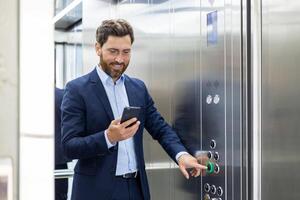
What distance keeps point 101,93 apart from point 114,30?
13.5 inches

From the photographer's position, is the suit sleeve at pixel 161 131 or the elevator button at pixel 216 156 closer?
the elevator button at pixel 216 156

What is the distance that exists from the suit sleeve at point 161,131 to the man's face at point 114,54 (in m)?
0.18

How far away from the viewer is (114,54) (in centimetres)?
195

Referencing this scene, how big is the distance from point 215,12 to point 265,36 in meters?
0.22

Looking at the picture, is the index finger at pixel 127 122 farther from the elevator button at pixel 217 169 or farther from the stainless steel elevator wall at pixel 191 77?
the elevator button at pixel 217 169

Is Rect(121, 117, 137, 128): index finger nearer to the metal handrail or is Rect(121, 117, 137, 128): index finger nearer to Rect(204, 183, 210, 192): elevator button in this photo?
Rect(204, 183, 210, 192): elevator button

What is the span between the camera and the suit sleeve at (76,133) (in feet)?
5.54

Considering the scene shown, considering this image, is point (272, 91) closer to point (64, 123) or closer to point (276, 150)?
point (276, 150)

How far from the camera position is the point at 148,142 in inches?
77.7

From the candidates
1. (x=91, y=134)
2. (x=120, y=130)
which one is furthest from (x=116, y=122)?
(x=91, y=134)

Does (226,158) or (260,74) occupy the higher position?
(260,74)

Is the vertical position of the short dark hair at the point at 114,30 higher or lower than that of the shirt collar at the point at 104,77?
higher

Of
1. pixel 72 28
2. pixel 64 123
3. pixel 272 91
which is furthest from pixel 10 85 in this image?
pixel 72 28

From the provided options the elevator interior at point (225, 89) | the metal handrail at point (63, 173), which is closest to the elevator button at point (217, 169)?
the elevator interior at point (225, 89)
